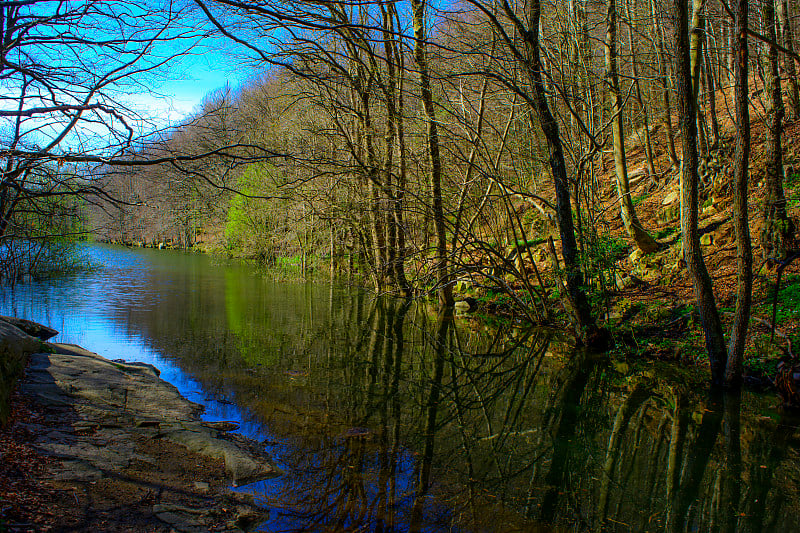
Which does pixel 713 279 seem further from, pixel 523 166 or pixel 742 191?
pixel 523 166

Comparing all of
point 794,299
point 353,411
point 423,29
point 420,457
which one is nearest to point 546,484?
point 420,457

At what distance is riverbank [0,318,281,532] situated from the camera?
3.21 metres

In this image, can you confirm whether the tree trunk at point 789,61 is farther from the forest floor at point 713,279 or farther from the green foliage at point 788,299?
the green foliage at point 788,299

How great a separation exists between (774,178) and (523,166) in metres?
8.11

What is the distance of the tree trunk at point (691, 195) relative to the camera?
698cm

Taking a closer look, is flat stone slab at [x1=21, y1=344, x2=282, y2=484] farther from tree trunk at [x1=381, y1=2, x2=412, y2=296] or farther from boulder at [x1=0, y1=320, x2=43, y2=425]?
tree trunk at [x1=381, y1=2, x2=412, y2=296]

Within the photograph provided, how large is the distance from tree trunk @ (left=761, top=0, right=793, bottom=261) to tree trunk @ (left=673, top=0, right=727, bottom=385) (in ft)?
8.50

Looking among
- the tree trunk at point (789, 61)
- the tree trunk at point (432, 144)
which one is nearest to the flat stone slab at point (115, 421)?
the tree trunk at point (432, 144)

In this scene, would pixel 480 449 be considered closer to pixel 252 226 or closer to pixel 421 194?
pixel 421 194

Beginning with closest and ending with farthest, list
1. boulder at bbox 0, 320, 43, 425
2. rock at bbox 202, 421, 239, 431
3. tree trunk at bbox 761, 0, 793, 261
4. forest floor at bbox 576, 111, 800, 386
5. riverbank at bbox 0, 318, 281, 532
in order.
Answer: riverbank at bbox 0, 318, 281, 532, boulder at bbox 0, 320, 43, 425, rock at bbox 202, 421, 239, 431, forest floor at bbox 576, 111, 800, 386, tree trunk at bbox 761, 0, 793, 261

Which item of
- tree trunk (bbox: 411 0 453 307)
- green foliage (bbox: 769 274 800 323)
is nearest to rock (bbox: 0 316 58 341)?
tree trunk (bbox: 411 0 453 307)

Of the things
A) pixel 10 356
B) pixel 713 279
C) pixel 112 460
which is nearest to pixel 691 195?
pixel 713 279

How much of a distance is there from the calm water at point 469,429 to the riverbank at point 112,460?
1.19 feet

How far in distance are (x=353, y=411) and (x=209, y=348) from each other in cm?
450
